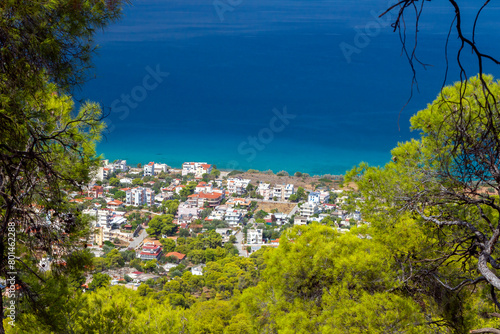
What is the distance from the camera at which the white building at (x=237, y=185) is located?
24.8 metres

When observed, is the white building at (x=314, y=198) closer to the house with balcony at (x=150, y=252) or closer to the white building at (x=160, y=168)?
the house with balcony at (x=150, y=252)

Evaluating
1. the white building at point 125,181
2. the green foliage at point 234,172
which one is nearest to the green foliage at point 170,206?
the white building at point 125,181

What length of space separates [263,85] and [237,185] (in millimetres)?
25854

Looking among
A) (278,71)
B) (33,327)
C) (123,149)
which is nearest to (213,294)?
(33,327)

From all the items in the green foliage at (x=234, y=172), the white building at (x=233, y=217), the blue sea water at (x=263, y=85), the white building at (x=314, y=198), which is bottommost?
the white building at (x=233, y=217)

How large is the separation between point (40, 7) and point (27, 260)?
156 centimetres

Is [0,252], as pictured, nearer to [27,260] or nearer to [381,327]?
[27,260]

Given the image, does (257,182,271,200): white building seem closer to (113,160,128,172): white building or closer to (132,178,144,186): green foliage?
(132,178,144,186): green foliage

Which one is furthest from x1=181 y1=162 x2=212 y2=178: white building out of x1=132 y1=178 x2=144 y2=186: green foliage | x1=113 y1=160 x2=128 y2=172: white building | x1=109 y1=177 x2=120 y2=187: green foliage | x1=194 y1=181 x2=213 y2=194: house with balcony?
x1=109 y1=177 x2=120 y2=187: green foliage

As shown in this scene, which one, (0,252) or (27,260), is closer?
(0,252)

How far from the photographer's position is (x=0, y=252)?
5.43ft

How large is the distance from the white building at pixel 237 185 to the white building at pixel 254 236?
21.1 ft

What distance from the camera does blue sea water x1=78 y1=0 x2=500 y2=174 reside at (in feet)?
104

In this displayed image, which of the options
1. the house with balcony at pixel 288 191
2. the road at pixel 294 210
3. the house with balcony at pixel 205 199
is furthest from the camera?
the house with balcony at pixel 288 191
